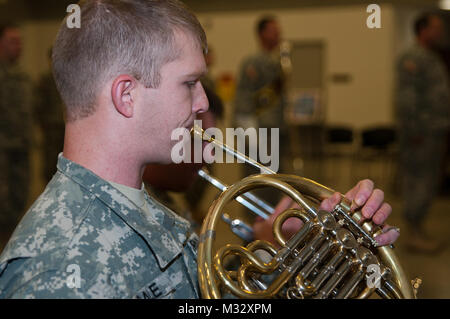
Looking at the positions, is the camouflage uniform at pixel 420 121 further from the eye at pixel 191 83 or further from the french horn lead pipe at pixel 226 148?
the eye at pixel 191 83

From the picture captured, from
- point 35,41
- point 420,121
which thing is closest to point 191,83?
point 420,121

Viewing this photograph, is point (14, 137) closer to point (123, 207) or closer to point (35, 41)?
point (123, 207)

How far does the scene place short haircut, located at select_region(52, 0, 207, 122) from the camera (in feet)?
2.70

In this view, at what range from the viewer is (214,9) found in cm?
887

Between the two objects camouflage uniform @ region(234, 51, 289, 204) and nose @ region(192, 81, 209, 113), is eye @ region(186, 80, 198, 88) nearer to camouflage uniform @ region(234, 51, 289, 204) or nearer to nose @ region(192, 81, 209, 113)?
nose @ region(192, 81, 209, 113)

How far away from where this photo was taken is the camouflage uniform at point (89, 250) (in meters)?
0.72

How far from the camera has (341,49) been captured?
8.71 metres

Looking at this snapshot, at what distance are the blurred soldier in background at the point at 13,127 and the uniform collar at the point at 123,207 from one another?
3305 mm

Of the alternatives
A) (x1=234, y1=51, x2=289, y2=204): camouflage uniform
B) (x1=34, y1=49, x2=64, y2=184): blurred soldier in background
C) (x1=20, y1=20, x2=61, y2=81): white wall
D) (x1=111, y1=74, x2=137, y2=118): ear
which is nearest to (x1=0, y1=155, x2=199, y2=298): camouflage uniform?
(x1=111, y1=74, x2=137, y2=118): ear

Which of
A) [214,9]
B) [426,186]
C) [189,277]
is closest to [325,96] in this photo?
[214,9]

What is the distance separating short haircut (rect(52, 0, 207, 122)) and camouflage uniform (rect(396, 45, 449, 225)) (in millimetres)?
3404

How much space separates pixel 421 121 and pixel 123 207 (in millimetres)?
3480

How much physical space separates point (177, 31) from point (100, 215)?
33 centimetres
